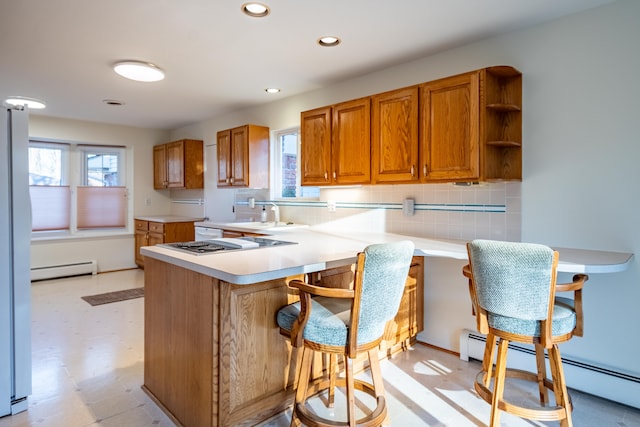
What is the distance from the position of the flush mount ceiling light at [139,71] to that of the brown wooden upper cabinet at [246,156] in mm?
1130

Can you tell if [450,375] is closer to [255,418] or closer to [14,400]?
[255,418]

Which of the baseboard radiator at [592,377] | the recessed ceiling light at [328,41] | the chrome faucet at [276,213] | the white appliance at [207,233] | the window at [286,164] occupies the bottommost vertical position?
the baseboard radiator at [592,377]

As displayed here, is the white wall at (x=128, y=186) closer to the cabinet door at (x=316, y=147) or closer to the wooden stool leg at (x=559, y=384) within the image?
the cabinet door at (x=316, y=147)

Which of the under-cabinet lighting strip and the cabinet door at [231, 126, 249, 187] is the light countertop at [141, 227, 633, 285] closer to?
the under-cabinet lighting strip

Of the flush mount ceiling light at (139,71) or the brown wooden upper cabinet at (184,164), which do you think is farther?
the brown wooden upper cabinet at (184,164)

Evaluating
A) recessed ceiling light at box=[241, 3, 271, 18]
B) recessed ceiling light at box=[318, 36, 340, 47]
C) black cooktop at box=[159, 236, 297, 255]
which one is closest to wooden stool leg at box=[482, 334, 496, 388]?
black cooktop at box=[159, 236, 297, 255]

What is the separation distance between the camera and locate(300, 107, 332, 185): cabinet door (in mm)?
3357

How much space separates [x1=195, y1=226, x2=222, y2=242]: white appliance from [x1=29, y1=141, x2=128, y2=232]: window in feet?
8.25

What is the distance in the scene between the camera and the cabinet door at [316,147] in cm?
336

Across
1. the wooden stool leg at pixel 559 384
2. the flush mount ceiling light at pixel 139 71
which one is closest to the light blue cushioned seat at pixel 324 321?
the wooden stool leg at pixel 559 384

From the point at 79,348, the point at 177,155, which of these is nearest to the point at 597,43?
the point at 79,348

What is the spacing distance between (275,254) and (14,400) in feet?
5.55

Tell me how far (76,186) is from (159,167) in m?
1.24

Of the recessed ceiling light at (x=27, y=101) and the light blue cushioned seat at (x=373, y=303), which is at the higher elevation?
the recessed ceiling light at (x=27, y=101)
